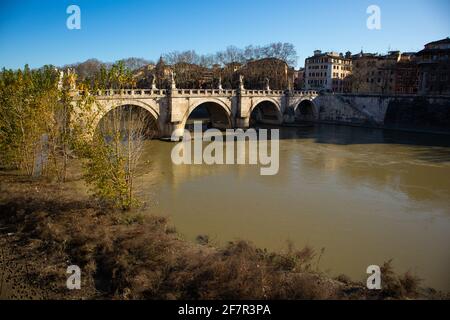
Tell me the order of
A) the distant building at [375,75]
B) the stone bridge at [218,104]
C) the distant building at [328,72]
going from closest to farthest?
the stone bridge at [218,104]
the distant building at [375,75]
the distant building at [328,72]

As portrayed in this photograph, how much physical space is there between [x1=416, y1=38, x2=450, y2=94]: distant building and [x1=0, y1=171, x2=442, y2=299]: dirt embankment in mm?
40136

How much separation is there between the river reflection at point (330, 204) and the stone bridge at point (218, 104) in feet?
12.2

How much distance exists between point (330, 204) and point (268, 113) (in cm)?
2877

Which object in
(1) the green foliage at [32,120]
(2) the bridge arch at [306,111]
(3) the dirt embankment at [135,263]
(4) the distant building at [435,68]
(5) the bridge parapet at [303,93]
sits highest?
(4) the distant building at [435,68]

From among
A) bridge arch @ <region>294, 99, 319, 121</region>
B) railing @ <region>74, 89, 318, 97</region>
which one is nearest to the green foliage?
railing @ <region>74, 89, 318, 97</region>

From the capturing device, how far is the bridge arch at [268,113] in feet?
129

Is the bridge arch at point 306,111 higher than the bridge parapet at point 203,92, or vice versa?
the bridge parapet at point 203,92

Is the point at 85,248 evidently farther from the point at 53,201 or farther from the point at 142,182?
the point at 142,182

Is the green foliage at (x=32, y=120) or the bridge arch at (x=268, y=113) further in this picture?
the bridge arch at (x=268, y=113)

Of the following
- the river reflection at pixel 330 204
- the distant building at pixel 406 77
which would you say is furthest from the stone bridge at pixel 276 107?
the distant building at pixel 406 77

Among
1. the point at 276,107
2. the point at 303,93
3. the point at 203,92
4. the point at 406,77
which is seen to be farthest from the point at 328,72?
the point at 203,92

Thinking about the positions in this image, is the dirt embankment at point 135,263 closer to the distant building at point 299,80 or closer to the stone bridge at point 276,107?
the stone bridge at point 276,107

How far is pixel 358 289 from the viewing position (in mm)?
7621

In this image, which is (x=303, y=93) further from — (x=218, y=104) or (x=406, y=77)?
(x=406, y=77)
